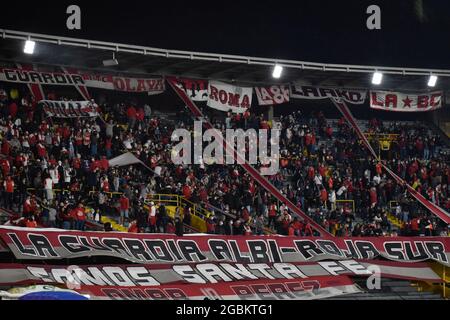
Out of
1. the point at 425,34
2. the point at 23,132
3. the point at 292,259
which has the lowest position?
the point at 292,259

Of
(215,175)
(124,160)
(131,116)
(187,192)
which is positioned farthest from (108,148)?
(215,175)

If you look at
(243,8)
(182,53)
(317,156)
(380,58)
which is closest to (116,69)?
(182,53)

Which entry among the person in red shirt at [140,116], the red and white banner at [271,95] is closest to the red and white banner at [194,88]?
the person in red shirt at [140,116]

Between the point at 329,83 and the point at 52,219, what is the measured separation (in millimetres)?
12817

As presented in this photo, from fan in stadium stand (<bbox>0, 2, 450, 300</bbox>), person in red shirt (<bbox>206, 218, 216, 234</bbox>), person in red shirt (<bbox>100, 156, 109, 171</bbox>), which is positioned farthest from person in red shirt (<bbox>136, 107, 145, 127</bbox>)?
person in red shirt (<bbox>206, 218, 216, 234</bbox>)

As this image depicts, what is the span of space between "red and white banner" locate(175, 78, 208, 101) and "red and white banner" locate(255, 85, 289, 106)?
200cm

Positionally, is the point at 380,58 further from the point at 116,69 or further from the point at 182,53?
the point at 116,69

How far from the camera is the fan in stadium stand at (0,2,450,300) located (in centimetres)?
1855

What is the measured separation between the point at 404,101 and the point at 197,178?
9.24 m

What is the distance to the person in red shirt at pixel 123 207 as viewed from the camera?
1998 cm

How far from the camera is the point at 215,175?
23.1m

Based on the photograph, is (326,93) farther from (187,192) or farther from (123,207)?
(123,207)
